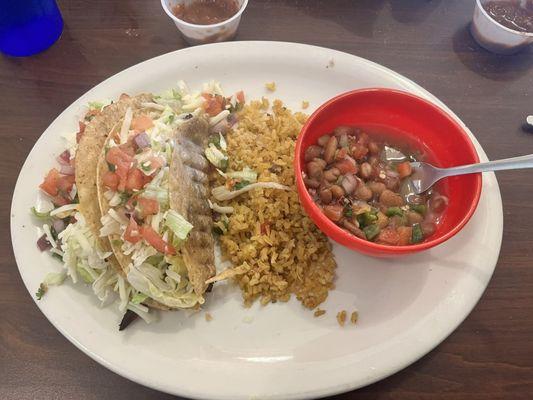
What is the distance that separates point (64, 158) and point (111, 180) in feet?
1.48

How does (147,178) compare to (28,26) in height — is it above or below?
below

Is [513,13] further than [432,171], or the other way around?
[513,13]

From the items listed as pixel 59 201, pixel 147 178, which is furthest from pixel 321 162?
pixel 59 201

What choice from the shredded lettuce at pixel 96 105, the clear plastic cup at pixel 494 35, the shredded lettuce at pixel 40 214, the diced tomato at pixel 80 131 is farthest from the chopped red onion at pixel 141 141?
the clear plastic cup at pixel 494 35

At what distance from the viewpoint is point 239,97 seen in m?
2.11

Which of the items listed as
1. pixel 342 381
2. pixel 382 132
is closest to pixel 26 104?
pixel 382 132

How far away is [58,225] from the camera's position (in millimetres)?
1760

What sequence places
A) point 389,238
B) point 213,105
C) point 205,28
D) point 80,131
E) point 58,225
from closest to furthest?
point 389,238
point 58,225
point 80,131
point 213,105
point 205,28

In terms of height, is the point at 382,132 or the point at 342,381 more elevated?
the point at 382,132

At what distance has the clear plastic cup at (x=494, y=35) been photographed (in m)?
2.22

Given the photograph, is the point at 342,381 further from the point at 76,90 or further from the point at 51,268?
the point at 76,90

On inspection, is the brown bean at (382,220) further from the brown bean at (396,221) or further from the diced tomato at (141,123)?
the diced tomato at (141,123)

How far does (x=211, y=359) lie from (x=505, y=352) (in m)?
1.15

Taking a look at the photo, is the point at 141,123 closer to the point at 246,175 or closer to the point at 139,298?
the point at 246,175
